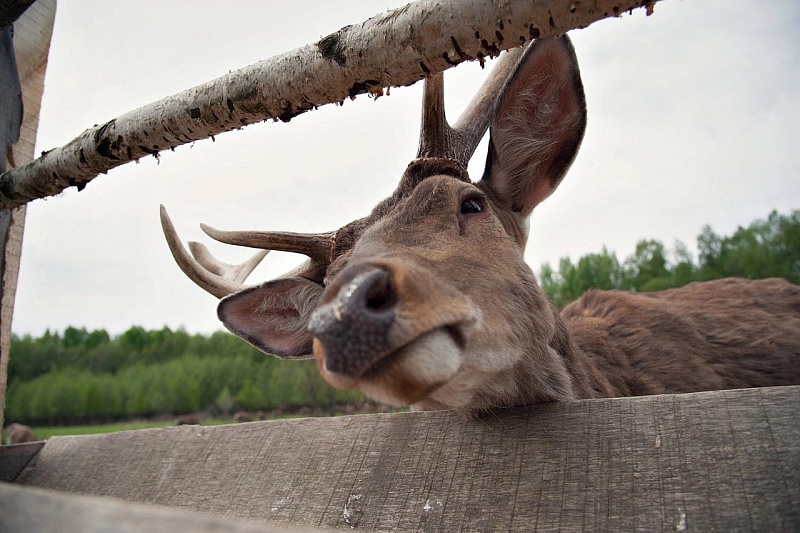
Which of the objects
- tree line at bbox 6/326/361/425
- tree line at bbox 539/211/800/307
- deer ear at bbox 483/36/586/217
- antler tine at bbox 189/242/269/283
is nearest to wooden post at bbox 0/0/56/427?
antler tine at bbox 189/242/269/283

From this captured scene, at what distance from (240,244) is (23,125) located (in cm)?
152

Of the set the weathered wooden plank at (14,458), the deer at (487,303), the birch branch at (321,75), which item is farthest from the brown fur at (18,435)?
the birch branch at (321,75)

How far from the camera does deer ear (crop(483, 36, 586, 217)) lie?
9.14 ft

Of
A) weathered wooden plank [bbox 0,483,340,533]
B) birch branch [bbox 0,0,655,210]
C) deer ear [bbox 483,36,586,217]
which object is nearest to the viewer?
weathered wooden plank [bbox 0,483,340,533]

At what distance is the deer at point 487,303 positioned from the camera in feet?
5.26

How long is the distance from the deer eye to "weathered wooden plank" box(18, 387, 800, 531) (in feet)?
3.16

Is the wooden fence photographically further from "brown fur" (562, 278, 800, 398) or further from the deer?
"brown fur" (562, 278, 800, 398)

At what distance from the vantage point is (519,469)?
5.61 feet

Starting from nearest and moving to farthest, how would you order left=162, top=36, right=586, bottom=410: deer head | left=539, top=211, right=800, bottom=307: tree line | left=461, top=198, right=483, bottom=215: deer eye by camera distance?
left=162, top=36, right=586, bottom=410: deer head < left=461, top=198, right=483, bottom=215: deer eye < left=539, top=211, right=800, bottom=307: tree line

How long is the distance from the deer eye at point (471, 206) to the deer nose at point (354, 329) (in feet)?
3.67

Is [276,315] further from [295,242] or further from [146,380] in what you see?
[146,380]

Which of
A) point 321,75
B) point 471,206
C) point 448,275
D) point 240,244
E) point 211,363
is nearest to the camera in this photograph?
point 321,75

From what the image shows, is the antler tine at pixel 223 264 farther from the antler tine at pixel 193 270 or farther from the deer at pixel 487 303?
the deer at pixel 487 303

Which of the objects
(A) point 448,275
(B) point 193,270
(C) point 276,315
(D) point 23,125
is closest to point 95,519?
(A) point 448,275
